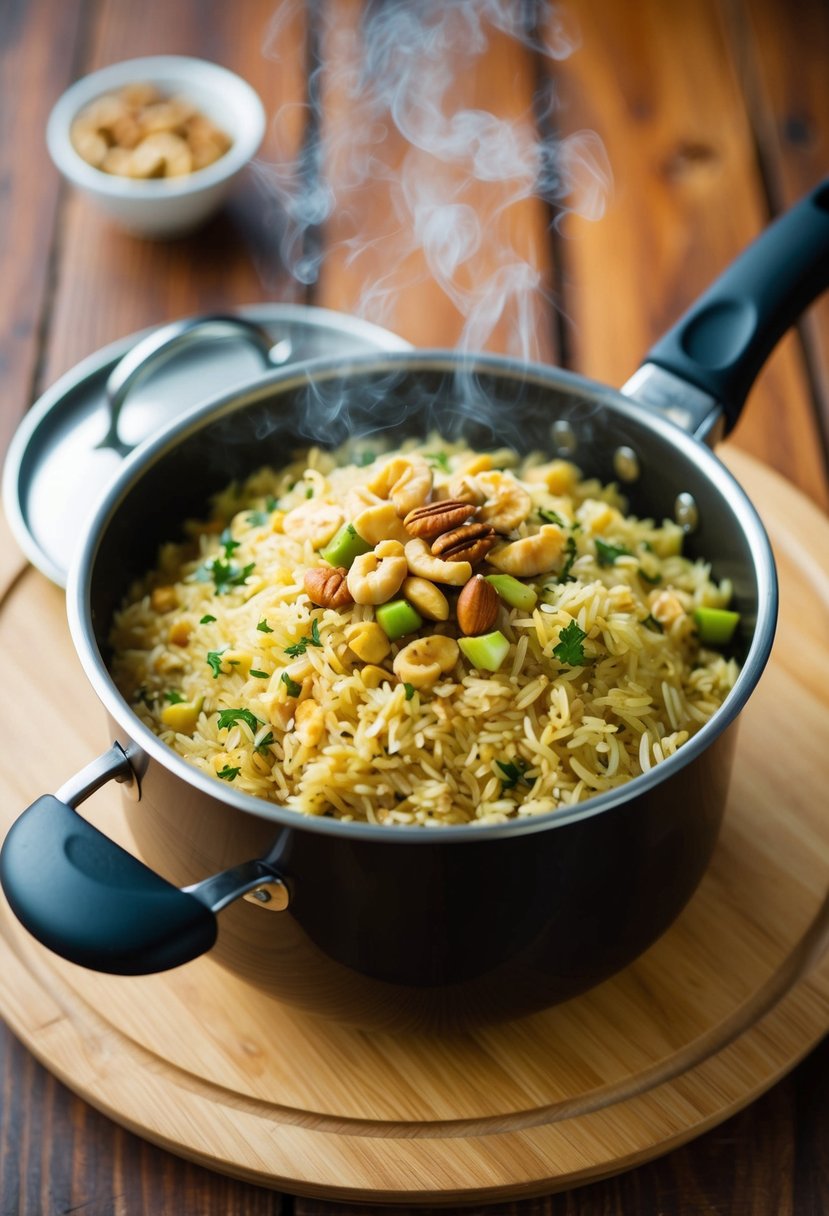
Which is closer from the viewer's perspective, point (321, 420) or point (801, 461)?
point (321, 420)

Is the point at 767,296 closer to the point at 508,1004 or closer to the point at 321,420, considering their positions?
the point at 321,420

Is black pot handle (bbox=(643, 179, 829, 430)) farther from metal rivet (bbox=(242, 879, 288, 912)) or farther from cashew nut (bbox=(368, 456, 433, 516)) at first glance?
metal rivet (bbox=(242, 879, 288, 912))

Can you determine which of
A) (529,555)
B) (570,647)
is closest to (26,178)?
(529,555)

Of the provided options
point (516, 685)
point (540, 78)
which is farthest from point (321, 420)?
point (540, 78)

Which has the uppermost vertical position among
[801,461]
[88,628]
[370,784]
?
[88,628]

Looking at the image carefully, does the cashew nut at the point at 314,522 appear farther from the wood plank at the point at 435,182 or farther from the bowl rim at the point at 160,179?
the bowl rim at the point at 160,179

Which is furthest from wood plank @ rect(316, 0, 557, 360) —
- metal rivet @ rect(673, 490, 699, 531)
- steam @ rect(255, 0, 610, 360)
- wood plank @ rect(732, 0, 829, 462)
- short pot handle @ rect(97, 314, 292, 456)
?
metal rivet @ rect(673, 490, 699, 531)

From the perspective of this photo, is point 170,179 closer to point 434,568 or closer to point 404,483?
point 404,483

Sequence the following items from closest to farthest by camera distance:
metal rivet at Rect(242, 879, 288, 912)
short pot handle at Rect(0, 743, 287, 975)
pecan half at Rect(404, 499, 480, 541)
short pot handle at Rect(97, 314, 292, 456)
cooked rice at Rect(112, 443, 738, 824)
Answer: short pot handle at Rect(0, 743, 287, 975), metal rivet at Rect(242, 879, 288, 912), cooked rice at Rect(112, 443, 738, 824), pecan half at Rect(404, 499, 480, 541), short pot handle at Rect(97, 314, 292, 456)
